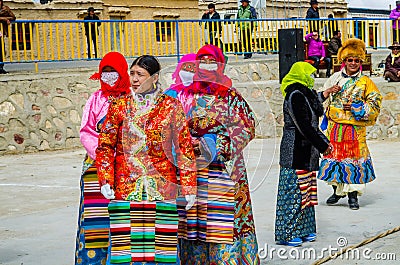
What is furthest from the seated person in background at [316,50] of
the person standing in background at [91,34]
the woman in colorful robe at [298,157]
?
the woman in colorful robe at [298,157]

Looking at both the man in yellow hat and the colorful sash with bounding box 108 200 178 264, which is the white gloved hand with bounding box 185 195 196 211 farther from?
the man in yellow hat

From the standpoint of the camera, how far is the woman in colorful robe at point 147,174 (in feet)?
16.8

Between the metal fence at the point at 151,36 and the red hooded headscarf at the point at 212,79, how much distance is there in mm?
8961

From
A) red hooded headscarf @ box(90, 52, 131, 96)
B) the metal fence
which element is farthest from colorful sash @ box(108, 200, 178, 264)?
the metal fence

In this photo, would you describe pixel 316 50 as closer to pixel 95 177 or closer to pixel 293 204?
pixel 293 204

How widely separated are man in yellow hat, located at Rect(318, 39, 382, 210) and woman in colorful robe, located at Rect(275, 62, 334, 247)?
1.31 m

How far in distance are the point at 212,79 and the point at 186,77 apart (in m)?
0.16

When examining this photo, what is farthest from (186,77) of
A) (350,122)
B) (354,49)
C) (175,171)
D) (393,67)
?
(393,67)

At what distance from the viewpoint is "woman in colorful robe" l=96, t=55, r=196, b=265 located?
5.12 meters

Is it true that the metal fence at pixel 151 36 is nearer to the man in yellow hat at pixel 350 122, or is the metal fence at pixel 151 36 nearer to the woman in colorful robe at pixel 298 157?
the man in yellow hat at pixel 350 122

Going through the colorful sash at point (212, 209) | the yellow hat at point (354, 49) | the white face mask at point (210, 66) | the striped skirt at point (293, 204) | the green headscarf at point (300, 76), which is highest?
the yellow hat at point (354, 49)

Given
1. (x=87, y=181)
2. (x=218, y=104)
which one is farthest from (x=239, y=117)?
(x=87, y=181)

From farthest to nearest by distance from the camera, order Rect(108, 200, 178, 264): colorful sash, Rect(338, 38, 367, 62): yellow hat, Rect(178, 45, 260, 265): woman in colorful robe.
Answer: Rect(338, 38, 367, 62): yellow hat → Rect(178, 45, 260, 265): woman in colorful robe → Rect(108, 200, 178, 264): colorful sash

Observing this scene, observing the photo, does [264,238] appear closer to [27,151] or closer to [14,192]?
[14,192]
